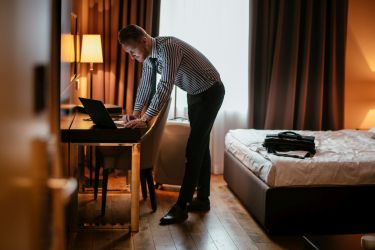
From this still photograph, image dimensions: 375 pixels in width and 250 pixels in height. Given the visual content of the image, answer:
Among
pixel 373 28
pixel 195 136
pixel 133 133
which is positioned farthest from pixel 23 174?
pixel 373 28

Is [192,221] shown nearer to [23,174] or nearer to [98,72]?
[98,72]

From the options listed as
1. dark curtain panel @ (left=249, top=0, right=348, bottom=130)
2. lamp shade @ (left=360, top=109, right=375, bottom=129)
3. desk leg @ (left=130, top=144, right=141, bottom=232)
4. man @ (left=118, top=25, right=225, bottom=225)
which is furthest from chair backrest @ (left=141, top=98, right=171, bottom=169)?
lamp shade @ (left=360, top=109, right=375, bottom=129)

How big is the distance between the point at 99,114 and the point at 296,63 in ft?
8.17

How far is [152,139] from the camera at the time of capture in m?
3.36

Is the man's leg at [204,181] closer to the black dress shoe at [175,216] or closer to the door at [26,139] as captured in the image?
the black dress shoe at [175,216]

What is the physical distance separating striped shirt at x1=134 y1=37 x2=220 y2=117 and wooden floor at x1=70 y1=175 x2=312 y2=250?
29.6 inches

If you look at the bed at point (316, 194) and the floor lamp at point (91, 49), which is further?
the floor lamp at point (91, 49)

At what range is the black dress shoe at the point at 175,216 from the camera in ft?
11.1

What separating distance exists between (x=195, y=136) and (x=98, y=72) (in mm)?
1599

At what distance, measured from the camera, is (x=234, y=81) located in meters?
4.88

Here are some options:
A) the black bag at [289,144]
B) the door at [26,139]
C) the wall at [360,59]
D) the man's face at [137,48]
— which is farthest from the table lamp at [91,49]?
the door at [26,139]

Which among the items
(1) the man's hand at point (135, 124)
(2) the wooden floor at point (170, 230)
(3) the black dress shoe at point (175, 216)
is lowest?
(2) the wooden floor at point (170, 230)

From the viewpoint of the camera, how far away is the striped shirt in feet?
10.5

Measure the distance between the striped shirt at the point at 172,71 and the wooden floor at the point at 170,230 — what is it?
0.75m
